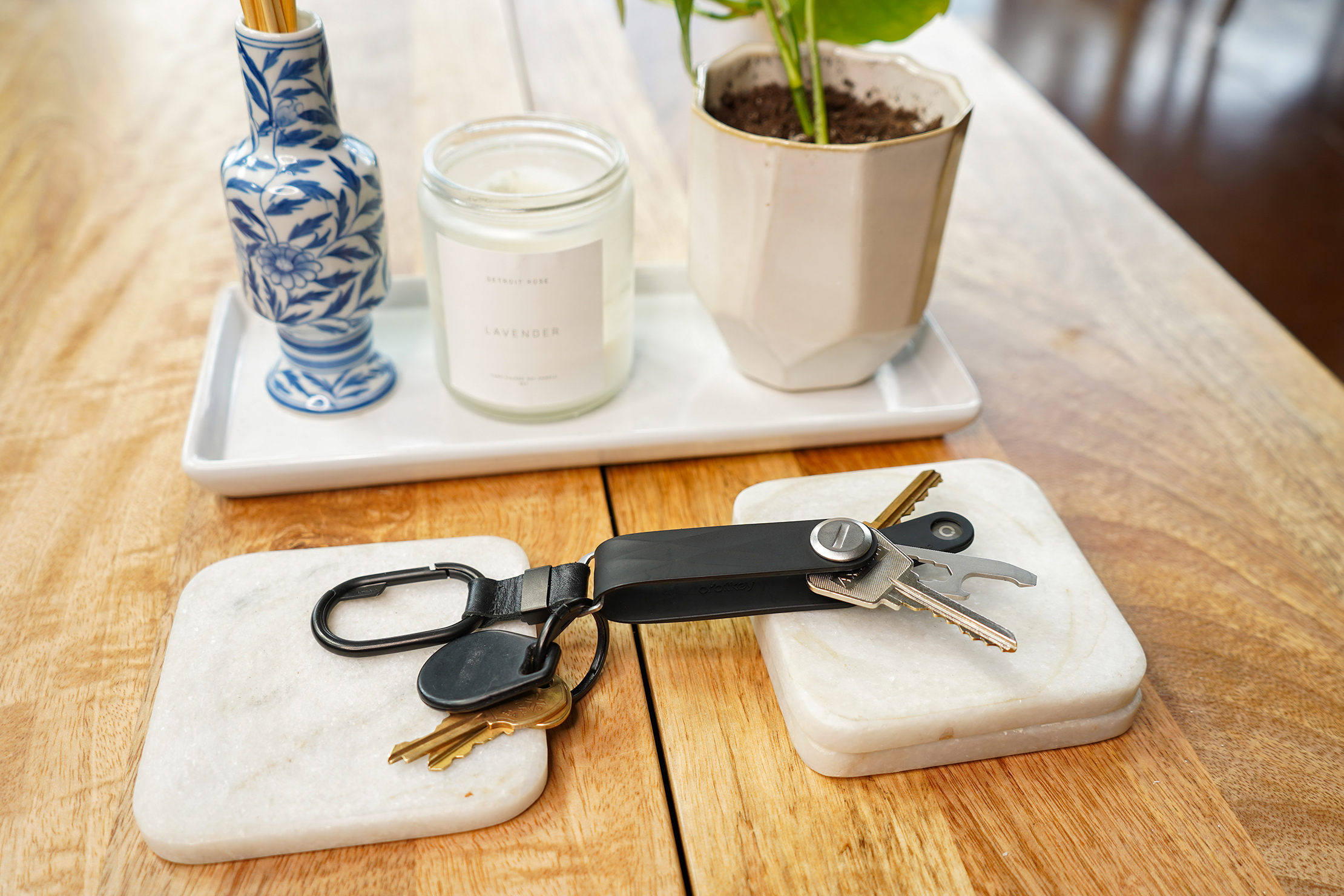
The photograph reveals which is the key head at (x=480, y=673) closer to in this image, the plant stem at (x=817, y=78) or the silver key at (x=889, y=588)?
the silver key at (x=889, y=588)

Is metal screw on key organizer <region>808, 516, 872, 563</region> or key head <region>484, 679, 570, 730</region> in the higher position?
metal screw on key organizer <region>808, 516, 872, 563</region>

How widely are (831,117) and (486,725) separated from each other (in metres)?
0.39

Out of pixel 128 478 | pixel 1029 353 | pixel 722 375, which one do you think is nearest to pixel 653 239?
pixel 722 375

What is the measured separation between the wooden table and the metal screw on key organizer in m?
0.07

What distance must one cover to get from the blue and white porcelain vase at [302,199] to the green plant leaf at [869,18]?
25cm

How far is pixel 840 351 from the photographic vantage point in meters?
0.56

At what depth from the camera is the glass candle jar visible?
1.55 feet

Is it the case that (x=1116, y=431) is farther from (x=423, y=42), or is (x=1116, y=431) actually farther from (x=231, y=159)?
(x=423, y=42)

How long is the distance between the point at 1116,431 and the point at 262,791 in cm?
50

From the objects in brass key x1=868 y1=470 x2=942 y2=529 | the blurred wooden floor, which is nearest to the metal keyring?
brass key x1=868 y1=470 x2=942 y2=529

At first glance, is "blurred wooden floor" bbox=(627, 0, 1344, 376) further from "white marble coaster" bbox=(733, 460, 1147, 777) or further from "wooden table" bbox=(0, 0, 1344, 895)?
"white marble coaster" bbox=(733, 460, 1147, 777)

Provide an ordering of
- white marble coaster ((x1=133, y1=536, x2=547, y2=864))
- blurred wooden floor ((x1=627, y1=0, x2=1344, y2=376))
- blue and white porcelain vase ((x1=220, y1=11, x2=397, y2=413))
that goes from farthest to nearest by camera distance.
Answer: blurred wooden floor ((x1=627, y1=0, x2=1344, y2=376))
blue and white porcelain vase ((x1=220, y1=11, x2=397, y2=413))
white marble coaster ((x1=133, y1=536, x2=547, y2=864))

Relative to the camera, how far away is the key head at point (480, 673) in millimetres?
379

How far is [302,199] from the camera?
1.54 ft
